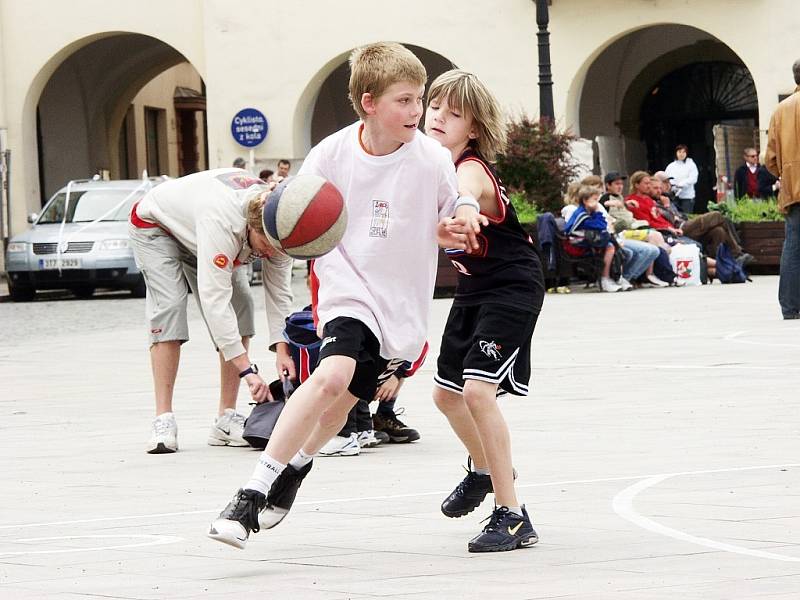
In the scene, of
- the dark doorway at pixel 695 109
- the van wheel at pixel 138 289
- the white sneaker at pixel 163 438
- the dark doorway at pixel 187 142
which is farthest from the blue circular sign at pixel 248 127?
the white sneaker at pixel 163 438

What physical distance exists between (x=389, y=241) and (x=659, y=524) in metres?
1.34

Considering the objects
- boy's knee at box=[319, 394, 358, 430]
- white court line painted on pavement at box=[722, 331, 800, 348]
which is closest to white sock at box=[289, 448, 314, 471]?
boy's knee at box=[319, 394, 358, 430]

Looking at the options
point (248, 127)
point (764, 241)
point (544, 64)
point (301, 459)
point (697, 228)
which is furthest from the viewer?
point (248, 127)

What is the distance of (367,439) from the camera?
8219mm

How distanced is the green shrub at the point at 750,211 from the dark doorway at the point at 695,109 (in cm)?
936

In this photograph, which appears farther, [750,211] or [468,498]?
[750,211]

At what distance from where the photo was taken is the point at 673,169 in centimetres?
2778

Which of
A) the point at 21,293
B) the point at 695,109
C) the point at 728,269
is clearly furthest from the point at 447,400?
the point at 695,109

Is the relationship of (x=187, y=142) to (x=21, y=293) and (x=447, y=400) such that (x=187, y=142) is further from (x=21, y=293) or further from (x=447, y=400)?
(x=447, y=400)

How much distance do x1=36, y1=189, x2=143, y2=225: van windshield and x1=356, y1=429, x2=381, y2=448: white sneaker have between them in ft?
56.1

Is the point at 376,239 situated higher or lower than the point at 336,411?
higher

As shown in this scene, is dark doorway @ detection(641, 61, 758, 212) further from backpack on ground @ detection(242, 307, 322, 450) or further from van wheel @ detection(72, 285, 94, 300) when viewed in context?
backpack on ground @ detection(242, 307, 322, 450)

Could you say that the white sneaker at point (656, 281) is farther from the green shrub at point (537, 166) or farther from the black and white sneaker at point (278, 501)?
the black and white sneaker at point (278, 501)

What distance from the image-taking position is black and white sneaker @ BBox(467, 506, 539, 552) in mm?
5379
